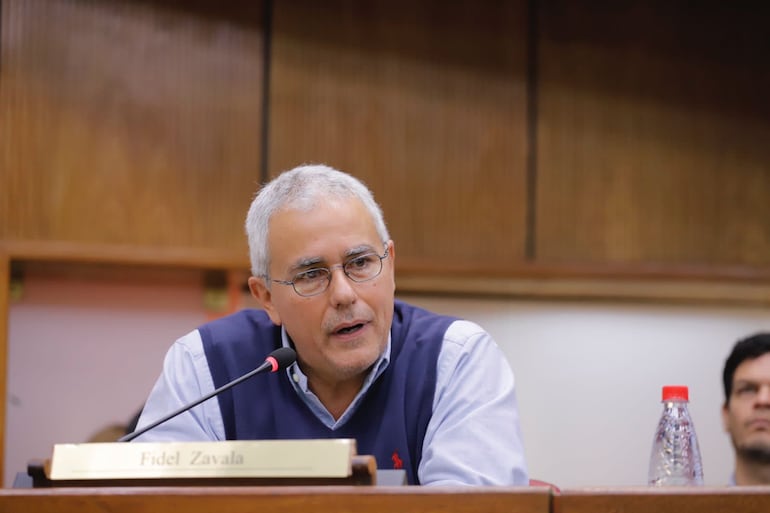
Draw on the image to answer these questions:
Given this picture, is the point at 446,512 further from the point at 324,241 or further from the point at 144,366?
the point at 144,366

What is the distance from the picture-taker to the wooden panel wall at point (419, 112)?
3363mm

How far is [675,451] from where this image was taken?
227 cm

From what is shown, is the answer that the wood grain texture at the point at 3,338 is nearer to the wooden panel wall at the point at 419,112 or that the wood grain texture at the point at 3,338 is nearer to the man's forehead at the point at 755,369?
the wooden panel wall at the point at 419,112

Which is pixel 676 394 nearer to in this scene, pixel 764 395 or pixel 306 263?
pixel 306 263

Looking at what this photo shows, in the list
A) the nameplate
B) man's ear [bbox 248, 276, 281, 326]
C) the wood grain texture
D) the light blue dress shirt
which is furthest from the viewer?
the wood grain texture

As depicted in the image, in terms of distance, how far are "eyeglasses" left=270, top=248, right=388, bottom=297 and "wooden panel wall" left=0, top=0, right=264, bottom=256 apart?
143 cm

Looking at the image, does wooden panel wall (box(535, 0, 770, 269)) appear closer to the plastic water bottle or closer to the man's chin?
the man's chin

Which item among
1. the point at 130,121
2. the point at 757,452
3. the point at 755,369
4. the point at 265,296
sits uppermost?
the point at 130,121

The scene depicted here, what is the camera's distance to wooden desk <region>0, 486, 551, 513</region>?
1.14 metres

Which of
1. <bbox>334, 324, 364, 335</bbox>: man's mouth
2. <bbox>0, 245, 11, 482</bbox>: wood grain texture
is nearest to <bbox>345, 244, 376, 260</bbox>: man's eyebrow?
<bbox>334, 324, 364, 335</bbox>: man's mouth

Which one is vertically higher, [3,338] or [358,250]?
[358,250]

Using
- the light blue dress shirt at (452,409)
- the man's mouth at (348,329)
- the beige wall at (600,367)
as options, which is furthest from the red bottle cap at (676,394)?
the beige wall at (600,367)

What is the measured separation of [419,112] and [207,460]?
231 cm

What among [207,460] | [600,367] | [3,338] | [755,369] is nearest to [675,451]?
[755,369]
